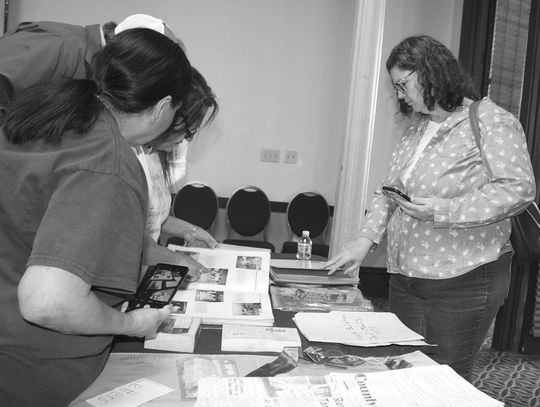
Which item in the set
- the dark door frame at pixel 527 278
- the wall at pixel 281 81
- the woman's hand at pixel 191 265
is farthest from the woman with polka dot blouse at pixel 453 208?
the wall at pixel 281 81

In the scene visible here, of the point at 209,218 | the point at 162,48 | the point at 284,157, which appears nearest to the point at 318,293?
the point at 162,48

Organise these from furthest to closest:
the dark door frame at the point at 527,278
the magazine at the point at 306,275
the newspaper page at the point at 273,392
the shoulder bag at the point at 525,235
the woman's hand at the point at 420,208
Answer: the dark door frame at the point at 527,278, the shoulder bag at the point at 525,235, the magazine at the point at 306,275, the woman's hand at the point at 420,208, the newspaper page at the point at 273,392

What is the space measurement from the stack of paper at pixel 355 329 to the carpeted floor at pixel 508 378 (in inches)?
70.5

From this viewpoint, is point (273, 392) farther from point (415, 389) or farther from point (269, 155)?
point (269, 155)

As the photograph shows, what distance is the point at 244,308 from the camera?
1438 mm

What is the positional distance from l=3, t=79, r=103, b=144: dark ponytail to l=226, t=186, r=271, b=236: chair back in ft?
11.9

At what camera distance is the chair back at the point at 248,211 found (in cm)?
455

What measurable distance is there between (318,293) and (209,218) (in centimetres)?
291

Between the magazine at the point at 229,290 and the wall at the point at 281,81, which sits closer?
the magazine at the point at 229,290

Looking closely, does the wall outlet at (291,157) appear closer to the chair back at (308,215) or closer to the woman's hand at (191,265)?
the chair back at (308,215)

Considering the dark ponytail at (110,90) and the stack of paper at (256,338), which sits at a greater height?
the dark ponytail at (110,90)

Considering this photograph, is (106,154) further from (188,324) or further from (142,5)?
(142,5)

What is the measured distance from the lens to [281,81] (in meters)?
4.82

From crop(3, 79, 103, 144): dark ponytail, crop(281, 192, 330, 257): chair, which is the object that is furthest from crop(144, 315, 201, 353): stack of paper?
crop(281, 192, 330, 257): chair
